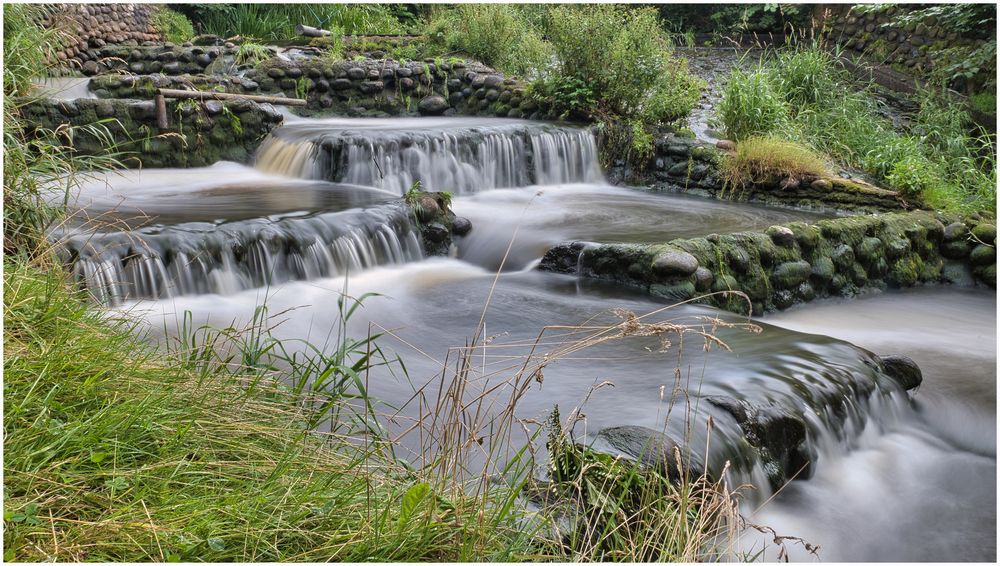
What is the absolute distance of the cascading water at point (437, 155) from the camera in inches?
356

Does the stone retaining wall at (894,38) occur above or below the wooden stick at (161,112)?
above

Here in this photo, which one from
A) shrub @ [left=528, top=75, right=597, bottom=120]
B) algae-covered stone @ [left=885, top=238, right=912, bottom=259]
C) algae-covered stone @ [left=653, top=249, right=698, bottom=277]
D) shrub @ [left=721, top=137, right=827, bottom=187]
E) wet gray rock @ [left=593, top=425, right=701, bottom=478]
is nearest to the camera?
wet gray rock @ [left=593, top=425, right=701, bottom=478]

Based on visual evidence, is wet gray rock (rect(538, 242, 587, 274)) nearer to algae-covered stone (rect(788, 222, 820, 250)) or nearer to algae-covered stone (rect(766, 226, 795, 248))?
algae-covered stone (rect(766, 226, 795, 248))

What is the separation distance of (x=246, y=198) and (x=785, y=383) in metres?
5.47

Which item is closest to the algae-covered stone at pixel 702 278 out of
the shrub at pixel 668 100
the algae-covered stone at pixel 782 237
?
the algae-covered stone at pixel 782 237

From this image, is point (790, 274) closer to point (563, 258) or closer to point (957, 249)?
point (563, 258)

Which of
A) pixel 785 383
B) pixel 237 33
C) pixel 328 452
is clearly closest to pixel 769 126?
pixel 785 383

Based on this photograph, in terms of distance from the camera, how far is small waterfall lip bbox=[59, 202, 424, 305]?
5137 millimetres

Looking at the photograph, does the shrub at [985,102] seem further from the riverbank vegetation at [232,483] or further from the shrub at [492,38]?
the riverbank vegetation at [232,483]

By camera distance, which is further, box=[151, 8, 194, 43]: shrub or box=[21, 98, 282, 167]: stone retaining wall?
box=[151, 8, 194, 43]: shrub

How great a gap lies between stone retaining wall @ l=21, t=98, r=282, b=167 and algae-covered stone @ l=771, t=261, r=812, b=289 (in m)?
5.97

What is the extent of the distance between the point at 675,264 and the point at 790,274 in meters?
1.18

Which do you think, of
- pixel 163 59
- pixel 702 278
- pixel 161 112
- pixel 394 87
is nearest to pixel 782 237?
pixel 702 278

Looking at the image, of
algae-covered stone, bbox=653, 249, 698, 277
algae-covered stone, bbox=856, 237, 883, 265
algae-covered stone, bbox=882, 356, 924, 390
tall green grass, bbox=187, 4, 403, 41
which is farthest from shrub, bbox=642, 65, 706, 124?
tall green grass, bbox=187, 4, 403, 41
